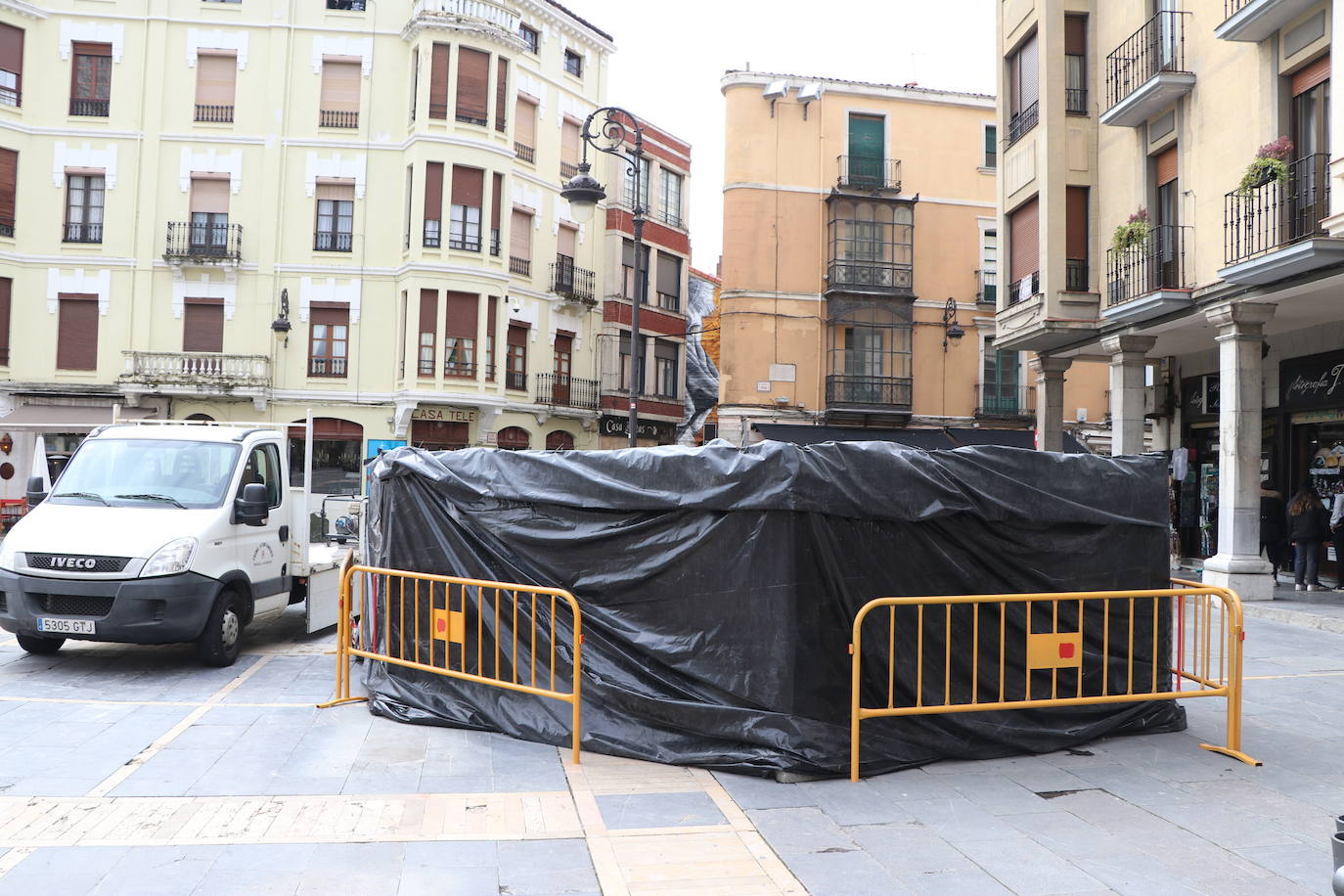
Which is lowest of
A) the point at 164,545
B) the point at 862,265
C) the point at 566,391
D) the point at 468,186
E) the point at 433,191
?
the point at 164,545

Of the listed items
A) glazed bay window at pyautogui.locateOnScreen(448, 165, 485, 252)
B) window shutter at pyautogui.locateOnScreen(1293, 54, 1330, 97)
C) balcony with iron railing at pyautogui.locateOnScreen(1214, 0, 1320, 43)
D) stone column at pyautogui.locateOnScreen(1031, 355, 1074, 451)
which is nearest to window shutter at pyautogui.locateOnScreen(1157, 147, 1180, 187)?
balcony with iron railing at pyautogui.locateOnScreen(1214, 0, 1320, 43)

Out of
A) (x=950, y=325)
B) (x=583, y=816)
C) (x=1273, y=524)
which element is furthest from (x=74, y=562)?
(x=950, y=325)

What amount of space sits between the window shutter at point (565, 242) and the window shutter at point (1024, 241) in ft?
58.1

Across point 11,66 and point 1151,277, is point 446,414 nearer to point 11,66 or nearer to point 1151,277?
point 11,66

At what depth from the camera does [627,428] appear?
37469 millimetres

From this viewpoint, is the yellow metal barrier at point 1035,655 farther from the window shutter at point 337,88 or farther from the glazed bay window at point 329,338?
the window shutter at point 337,88

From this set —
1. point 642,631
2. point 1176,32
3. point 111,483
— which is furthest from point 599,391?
point 642,631

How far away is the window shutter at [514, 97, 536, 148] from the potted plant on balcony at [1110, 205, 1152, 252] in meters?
21.1

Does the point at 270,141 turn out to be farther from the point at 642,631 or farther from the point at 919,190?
the point at 642,631

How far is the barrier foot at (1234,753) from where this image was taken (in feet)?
20.9

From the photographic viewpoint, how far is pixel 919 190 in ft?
111

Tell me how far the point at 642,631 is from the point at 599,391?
98.5 feet

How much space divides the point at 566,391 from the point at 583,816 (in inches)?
1188

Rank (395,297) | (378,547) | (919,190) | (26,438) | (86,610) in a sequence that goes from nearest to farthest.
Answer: (378,547)
(86,610)
(26,438)
(395,297)
(919,190)
